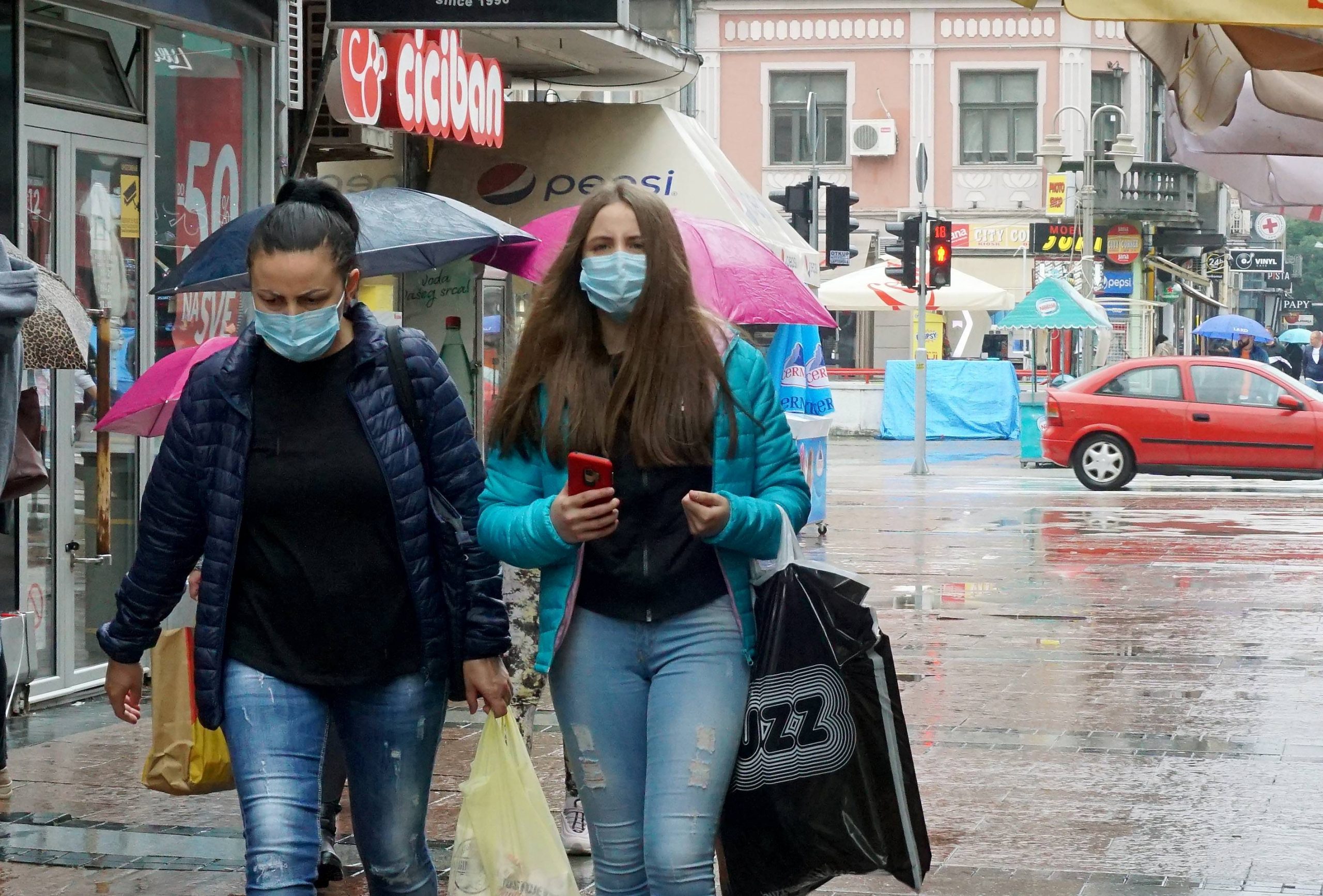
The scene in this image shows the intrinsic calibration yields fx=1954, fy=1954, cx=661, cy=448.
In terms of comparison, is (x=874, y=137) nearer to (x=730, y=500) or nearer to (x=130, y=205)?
(x=130, y=205)

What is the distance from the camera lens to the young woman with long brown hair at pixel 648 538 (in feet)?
11.9

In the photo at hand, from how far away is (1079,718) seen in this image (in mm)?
8164

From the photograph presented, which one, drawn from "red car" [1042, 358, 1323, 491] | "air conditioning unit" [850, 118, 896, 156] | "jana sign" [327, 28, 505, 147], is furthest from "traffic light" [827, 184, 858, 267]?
"air conditioning unit" [850, 118, 896, 156]

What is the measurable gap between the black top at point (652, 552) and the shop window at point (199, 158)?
19.2 feet

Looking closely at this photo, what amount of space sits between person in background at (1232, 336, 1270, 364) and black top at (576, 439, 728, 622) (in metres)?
34.3

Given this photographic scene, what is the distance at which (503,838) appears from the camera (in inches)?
153

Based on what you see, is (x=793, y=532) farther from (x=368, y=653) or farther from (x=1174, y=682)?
(x=1174, y=682)

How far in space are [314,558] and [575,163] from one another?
434 inches

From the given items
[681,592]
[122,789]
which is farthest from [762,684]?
[122,789]

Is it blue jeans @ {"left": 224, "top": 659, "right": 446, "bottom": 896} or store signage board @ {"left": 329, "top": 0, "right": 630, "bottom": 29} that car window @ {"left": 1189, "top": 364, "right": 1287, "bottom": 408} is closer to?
store signage board @ {"left": 329, "top": 0, "right": 630, "bottom": 29}

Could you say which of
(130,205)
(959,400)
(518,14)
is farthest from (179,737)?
(959,400)

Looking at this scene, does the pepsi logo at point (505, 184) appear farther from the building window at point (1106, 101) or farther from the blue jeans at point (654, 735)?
the building window at point (1106, 101)

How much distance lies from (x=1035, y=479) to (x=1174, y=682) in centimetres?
1488

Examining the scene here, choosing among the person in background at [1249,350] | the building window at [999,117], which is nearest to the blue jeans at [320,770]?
the person in background at [1249,350]
